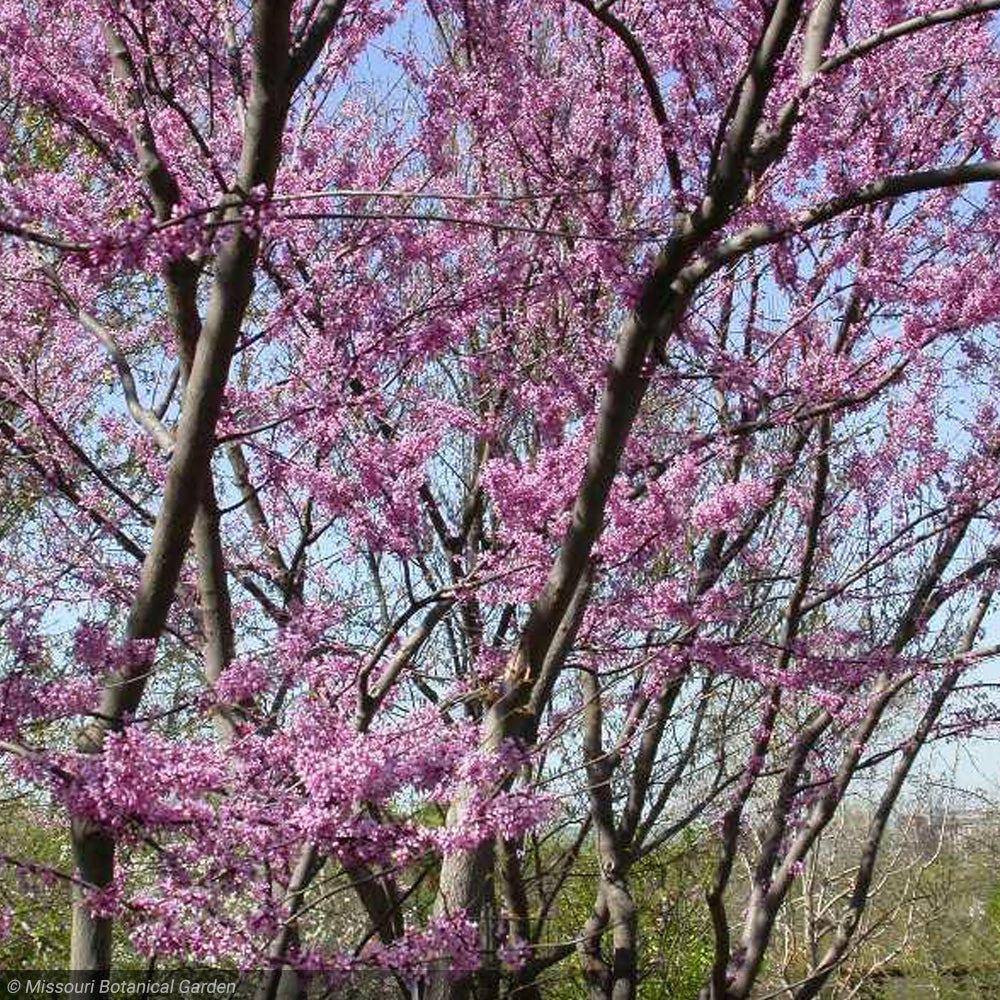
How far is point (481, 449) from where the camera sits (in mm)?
6527

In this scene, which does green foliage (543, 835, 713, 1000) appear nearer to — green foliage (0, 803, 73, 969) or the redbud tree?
the redbud tree

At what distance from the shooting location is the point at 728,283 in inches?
243

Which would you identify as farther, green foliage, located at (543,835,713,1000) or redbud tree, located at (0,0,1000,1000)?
green foliage, located at (543,835,713,1000)

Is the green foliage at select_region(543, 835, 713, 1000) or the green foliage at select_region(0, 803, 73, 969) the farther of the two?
the green foliage at select_region(543, 835, 713, 1000)

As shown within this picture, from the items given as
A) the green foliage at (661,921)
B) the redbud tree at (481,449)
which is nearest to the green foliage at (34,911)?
the redbud tree at (481,449)

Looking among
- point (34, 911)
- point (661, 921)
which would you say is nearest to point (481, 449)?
point (34, 911)

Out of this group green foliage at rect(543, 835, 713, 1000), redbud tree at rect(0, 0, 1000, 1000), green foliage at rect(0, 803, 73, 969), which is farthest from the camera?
green foliage at rect(543, 835, 713, 1000)

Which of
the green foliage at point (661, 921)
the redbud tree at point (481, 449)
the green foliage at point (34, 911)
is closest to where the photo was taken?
the redbud tree at point (481, 449)

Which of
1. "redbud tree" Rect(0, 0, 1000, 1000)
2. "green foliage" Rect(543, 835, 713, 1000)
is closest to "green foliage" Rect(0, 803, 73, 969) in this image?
"redbud tree" Rect(0, 0, 1000, 1000)

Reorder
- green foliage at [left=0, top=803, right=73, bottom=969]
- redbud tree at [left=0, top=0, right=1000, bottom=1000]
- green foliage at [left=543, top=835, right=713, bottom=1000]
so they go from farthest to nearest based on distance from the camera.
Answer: green foliage at [left=543, top=835, right=713, bottom=1000], green foliage at [left=0, top=803, right=73, bottom=969], redbud tree at [left=0, top=0, right=1000, bottom=1000]

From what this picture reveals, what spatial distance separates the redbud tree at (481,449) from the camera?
9.66ft

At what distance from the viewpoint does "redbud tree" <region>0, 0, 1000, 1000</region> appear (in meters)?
2.94

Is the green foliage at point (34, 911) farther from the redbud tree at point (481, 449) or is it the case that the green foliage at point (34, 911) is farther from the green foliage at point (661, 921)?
the green foliage at point (661, 921)

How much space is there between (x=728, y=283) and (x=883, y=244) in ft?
2.96
